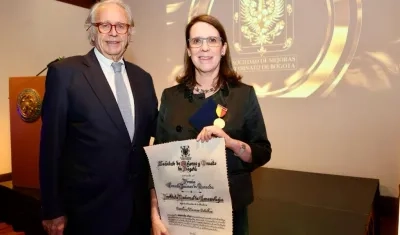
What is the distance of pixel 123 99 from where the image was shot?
127 centimetres

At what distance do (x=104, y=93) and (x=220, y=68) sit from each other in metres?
0.45

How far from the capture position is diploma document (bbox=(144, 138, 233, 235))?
38.3 inches

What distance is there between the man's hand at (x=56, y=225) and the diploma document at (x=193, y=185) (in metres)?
0.44

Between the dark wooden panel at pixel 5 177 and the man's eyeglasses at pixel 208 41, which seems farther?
the dark wooden panel at pixel 5 177

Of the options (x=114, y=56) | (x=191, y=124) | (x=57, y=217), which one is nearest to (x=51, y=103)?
(x=114, y=56)

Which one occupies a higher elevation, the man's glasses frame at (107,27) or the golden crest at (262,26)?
the golden crest at (262,26)

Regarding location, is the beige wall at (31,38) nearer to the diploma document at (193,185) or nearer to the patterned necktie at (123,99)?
the patterned necktie at (123,99)

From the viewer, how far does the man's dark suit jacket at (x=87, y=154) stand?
118 centimetres

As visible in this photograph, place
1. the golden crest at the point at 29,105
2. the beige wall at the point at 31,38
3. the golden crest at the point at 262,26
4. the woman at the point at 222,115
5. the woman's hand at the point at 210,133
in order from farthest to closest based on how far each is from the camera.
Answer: the beige wall at the point at 31,38
the golden crest at the point at 262,26
the golden crest at the point at 29,105
the woman at the point at 222,115
the woman's hand at the point at 210,133

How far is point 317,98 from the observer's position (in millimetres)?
2402

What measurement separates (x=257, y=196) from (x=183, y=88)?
1105mm

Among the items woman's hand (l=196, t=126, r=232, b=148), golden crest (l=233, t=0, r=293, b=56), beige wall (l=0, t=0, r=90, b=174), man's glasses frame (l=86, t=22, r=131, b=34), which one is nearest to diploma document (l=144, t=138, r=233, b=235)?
woman's hand (l=196, t=126, r=232, b=148)

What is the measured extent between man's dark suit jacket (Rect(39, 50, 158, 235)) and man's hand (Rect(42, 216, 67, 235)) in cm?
3

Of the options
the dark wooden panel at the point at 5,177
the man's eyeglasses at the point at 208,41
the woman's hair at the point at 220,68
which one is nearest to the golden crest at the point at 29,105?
the dark wooden panel at the point at 5,177
